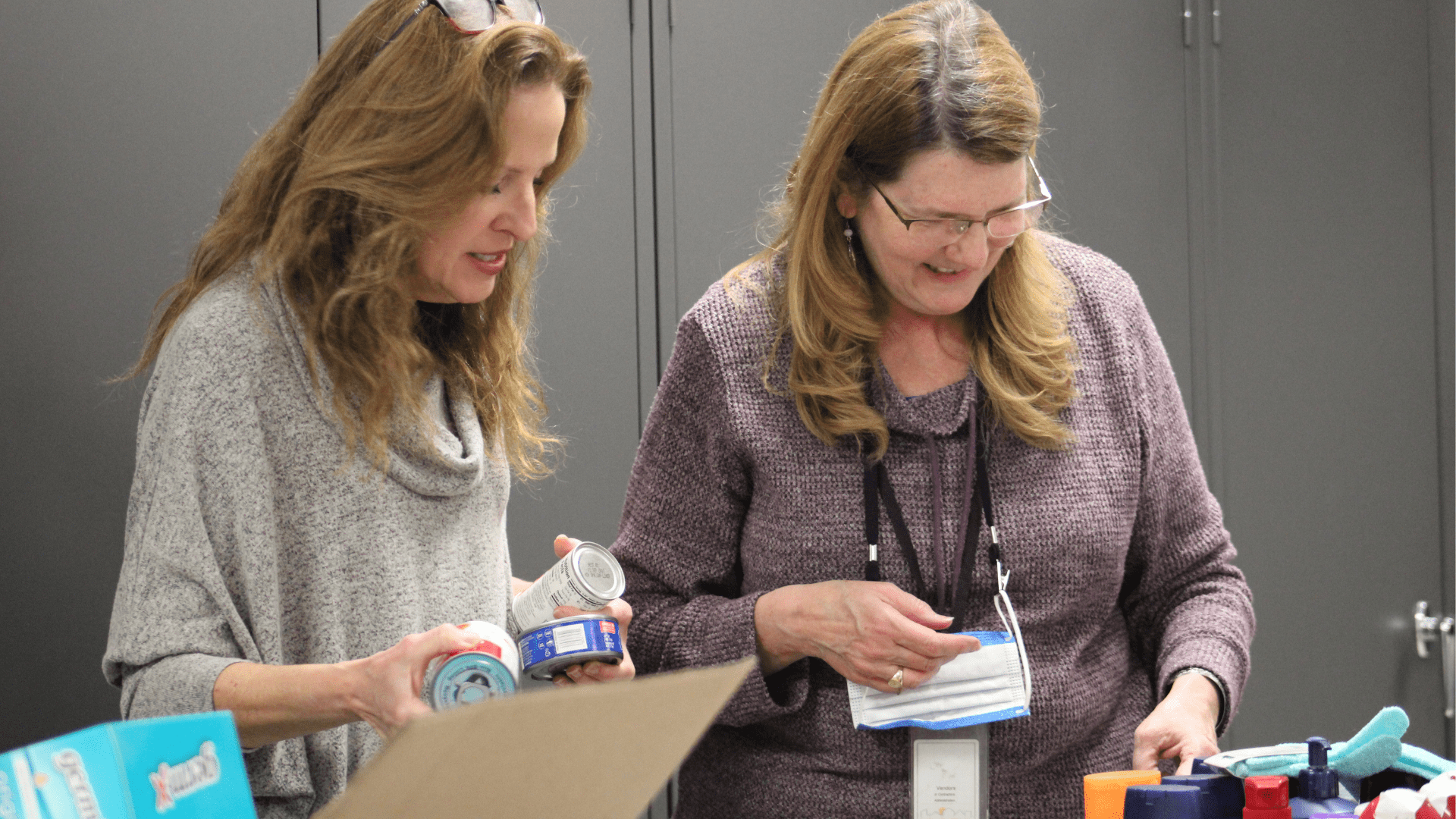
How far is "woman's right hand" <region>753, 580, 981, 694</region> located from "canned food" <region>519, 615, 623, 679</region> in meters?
0.33

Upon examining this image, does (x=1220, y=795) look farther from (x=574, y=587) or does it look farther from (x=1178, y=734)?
(x=574, y=587)

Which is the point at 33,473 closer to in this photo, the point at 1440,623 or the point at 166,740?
the point at 166,740

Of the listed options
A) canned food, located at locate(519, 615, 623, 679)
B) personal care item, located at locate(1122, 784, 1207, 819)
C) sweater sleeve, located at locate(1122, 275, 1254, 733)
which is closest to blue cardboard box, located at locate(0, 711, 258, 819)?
canned food, located at locate(519, 615, 623, 679)

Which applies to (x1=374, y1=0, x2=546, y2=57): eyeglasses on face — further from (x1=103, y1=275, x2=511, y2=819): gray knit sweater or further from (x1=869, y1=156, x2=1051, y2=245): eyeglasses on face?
(x1=869, y1=156, x2=1051, y2=245): eyeglasses on face

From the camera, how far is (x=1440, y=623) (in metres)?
2.48

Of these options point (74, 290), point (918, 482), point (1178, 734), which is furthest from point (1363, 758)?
point (74, 290)

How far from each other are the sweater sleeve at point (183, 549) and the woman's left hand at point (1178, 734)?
0.83 metres

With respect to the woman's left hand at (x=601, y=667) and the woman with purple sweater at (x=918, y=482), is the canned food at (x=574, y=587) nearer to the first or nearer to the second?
the woman's left hand at (x=601, y=667)

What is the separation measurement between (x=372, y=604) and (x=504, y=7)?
580mm

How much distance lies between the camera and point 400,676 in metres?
0.94

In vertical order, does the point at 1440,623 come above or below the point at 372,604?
below

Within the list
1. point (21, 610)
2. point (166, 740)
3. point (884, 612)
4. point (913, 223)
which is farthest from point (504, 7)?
point (21, 610)

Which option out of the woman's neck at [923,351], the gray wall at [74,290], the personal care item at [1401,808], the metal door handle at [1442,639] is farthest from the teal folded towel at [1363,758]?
the metal door handle at [1442,639]

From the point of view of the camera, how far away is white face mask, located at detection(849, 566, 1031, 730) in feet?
4.36
